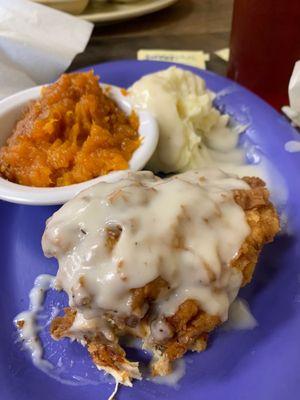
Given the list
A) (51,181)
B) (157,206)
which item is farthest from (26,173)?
(157,206)

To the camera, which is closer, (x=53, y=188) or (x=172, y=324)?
(x=172, y=324)

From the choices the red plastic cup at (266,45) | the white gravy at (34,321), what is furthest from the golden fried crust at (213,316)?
the red plastic cup at (266,45)

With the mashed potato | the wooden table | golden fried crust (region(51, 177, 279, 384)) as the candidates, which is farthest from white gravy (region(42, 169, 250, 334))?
the wooden table

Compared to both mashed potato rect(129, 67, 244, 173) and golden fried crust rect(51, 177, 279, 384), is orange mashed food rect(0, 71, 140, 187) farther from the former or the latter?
golden fried crust rect(51, 177, 279, 384)

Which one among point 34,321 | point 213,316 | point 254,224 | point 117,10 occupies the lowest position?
point 34,321

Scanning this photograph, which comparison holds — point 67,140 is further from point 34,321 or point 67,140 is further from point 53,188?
point 34,321

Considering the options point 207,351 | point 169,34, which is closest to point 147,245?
point 207,351
